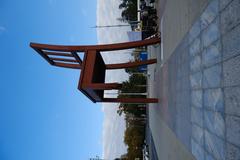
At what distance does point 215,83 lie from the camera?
5.62 metres

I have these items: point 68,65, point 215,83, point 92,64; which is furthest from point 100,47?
point 215,83

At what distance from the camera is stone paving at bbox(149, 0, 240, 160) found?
4668mm

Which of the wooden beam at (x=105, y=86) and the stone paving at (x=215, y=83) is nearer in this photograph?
the stone paving at (x=215, y=83)

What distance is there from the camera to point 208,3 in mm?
6293

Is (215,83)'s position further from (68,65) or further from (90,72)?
(68,65)

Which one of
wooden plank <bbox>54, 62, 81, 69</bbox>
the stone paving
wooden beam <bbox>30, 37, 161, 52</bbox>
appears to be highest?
wooden beam <bbox>30, 37, 161, 52</bbox>

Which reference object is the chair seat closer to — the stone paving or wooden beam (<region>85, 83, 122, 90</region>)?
wooden beam (<region>85, 83, 122, 90</region>)

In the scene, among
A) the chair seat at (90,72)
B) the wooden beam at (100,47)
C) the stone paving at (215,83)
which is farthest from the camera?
the wooden beam at (100,47)

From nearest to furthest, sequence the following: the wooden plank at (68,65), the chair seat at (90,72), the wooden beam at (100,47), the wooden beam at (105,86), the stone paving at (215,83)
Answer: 1. the stone paving at (215,83)
2. the wooden beam at (105,86)
3. the chair seat at (90,72)
4. the wooden beam at (100,47)
5. the wooden plank at (68,65)

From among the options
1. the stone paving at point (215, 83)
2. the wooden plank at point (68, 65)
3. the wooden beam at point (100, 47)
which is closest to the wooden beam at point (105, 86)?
the wooden beam at point (100, 47)

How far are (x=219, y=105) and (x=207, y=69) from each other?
3.64ft

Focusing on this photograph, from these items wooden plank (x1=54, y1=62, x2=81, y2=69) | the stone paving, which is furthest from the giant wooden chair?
the stone paving

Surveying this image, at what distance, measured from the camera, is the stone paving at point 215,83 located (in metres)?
4.67

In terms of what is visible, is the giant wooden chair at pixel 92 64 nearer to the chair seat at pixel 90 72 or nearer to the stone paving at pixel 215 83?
the chair seat at pixel 90 72
